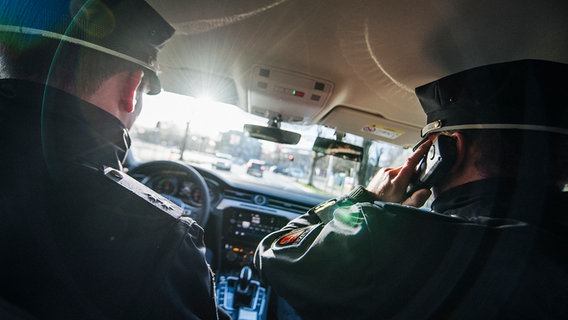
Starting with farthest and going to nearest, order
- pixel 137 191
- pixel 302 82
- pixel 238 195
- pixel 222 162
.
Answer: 1. pixel 222 162
2. pixel 238 195
3. pixel 302 82
4. pixel 137 191

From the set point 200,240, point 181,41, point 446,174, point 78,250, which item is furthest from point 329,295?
point 181,41

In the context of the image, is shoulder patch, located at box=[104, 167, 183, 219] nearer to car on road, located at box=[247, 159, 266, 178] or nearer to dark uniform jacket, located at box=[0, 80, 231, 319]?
dark uniform jacket, located at box=[0, 80, 231, 319]

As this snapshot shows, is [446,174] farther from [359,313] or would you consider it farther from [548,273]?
[359,313]

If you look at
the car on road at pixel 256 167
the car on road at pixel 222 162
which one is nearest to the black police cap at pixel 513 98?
the car on road at pixel 256 167

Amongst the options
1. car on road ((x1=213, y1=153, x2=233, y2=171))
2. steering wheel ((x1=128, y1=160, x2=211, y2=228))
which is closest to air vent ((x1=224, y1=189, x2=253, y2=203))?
steering wheel ((x1=128, y1=160, x2=211, y2=228))

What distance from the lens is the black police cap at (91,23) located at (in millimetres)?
979

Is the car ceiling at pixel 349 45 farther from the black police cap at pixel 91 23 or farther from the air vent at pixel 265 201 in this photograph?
the air vent at pixel 265 201

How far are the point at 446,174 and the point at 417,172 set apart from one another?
9.1 inches

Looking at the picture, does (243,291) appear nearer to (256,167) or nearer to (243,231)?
(243,231)

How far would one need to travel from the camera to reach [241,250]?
3404 mm

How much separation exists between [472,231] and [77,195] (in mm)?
1270

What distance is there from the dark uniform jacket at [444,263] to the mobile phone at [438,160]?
89 millimetres

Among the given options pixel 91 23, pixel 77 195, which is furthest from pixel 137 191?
pixel 91 23

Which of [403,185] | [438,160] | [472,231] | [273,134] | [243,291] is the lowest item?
[243,291]
